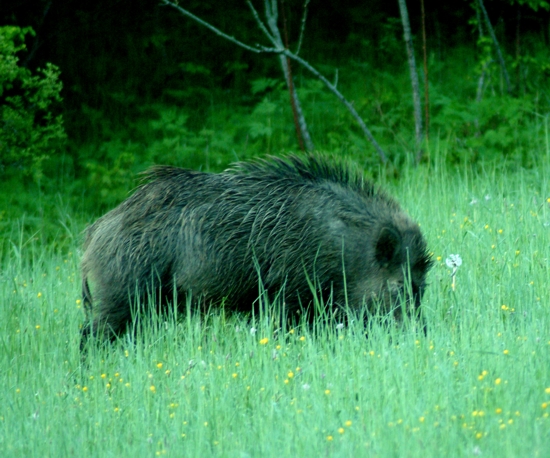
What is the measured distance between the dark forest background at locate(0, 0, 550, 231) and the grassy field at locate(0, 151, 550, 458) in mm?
3051

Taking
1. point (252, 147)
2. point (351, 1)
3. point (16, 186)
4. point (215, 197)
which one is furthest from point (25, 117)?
point (351, 1)

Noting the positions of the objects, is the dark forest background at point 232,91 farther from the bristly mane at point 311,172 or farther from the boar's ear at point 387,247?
the boar's ear at point 387,247

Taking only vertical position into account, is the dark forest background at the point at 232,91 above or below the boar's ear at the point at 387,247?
above

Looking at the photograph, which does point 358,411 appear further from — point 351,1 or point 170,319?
point 351,1

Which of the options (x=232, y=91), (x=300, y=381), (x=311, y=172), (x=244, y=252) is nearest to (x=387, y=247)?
(x=311, y=172)

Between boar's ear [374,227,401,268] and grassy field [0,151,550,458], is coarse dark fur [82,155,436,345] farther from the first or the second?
grassy field [0,151,550,458]

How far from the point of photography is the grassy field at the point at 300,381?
3.38 metres

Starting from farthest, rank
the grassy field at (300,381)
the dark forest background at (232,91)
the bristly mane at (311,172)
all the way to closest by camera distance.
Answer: the dark forest background at (232,91), the bristly mane at (311,172), the grassy field at (300,381)

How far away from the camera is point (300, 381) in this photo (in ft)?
13.4

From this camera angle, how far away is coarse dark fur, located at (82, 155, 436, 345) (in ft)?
16.6

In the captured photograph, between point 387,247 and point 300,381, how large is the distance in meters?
1.30

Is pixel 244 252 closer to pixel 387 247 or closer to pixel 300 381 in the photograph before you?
pixel 387 247

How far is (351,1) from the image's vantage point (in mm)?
12789

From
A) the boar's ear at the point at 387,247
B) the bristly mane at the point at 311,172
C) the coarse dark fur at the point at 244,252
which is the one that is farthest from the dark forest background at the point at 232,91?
the boar's ear at the point at 387,247
